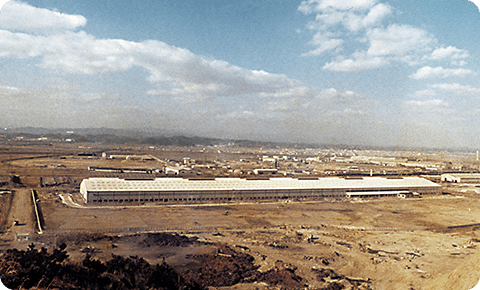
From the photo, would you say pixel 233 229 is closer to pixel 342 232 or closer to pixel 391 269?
pixel 342 232

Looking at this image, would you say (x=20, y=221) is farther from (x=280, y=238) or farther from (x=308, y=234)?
(x=308, y=234)

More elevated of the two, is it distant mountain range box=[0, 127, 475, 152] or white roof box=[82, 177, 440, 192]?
distant mountain range box=[0, 127, 475, 152]

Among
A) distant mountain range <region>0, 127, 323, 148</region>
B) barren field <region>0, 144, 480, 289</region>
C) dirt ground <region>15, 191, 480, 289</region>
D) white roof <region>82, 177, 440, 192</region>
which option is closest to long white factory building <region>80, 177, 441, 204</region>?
white roof <region>82, 177, 440, 192</region>

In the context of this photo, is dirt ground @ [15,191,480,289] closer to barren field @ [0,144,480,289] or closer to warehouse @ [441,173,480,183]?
barren field @ [0,144,480,289]

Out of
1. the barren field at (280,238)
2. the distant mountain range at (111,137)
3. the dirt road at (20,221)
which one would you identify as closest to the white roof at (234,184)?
the barren field at (280,238)

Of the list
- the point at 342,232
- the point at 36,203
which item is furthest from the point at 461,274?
the point at 36,203

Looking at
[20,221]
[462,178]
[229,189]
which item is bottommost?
[20,221]

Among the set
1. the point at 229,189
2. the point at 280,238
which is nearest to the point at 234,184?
the point at 229,189
